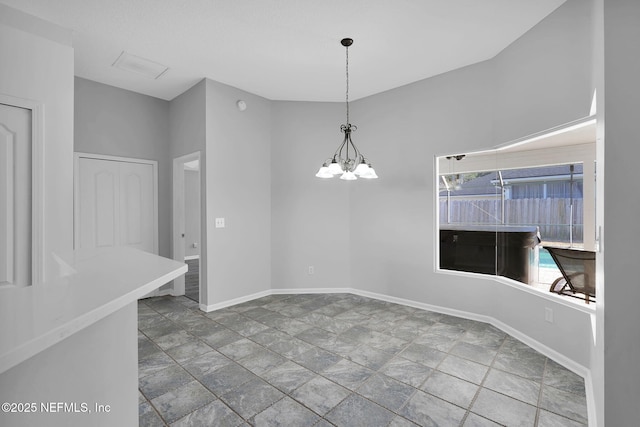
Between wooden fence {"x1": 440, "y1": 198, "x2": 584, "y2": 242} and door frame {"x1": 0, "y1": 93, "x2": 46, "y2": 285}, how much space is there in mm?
4098

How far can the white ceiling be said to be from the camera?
261cm

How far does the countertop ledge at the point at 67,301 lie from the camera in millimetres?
564

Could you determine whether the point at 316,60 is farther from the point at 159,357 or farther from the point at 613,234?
the point at 159,357

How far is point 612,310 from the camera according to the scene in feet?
4.76

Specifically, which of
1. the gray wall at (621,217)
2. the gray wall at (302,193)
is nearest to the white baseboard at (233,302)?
the gray wall at (302,193)

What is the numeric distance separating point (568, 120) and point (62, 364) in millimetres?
3482

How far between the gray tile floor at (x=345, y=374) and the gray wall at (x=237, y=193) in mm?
678

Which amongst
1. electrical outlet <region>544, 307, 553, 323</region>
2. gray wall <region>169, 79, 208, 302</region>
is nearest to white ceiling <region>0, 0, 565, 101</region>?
gray wall <region>169, 79, 208, 302</region>

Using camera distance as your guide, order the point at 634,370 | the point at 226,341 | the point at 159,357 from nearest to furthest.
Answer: the point at 634,370, the point at 159,357, the point at 226,341

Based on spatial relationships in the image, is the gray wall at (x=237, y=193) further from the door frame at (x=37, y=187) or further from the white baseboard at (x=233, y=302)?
the door frame at (x=37, y=187)

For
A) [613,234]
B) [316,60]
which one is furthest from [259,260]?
[613,234]

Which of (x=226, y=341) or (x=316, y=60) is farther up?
(x=316, y=60)

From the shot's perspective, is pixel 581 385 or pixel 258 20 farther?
pixel 258 20

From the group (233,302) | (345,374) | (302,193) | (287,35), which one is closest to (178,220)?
(233,302)
